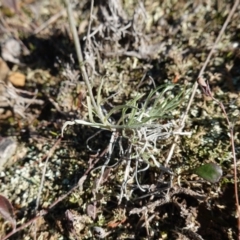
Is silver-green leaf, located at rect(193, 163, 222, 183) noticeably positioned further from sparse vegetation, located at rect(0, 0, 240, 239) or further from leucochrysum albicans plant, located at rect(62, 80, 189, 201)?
leucochrysum albicans plant, located at rect(62, 80, 189, 201)

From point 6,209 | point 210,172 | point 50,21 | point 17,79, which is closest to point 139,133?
point 210,172

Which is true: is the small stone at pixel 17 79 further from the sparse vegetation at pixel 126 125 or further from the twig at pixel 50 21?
the twig at pixel 50 21

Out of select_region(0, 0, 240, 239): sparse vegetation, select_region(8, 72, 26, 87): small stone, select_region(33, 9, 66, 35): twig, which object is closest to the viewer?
select_region(0, 0, 240, 239): sparse vegetation

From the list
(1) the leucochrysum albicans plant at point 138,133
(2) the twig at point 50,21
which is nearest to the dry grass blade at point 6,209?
(1) the leucochrysum albicans plant at point 138,133

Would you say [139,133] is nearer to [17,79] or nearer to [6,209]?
[6,209]

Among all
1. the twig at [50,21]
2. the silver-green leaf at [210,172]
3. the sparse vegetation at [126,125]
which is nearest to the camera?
the silver-green leaf at [210,172]

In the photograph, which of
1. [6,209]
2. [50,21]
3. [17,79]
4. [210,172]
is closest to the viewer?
[210,172]

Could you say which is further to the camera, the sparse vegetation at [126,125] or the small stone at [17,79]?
the small stone at [17,79]

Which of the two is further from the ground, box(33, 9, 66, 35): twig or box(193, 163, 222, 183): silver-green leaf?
box(33, 9, 66, 35): twig

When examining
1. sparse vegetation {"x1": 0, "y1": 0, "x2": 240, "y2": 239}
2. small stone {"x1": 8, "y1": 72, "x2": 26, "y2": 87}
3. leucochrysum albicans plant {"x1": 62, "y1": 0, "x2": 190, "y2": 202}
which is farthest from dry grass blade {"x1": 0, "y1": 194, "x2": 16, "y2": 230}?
small stone {"x1": 8, "y1": 72, "x2": 26, "y2": 87}

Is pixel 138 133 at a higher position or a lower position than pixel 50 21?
lower

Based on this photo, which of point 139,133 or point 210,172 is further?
point 139,133
